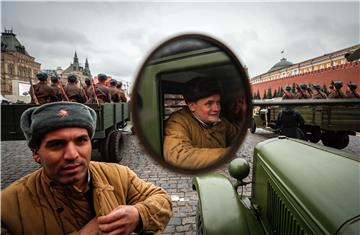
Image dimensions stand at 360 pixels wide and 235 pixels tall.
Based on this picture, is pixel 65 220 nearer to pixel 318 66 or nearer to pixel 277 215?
pixel 277 215

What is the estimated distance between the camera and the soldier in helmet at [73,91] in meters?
7.39

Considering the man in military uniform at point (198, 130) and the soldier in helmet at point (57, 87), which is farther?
the soldier in helmet at point (57, 87)

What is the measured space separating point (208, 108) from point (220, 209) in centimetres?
152

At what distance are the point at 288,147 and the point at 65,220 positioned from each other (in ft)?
6.71

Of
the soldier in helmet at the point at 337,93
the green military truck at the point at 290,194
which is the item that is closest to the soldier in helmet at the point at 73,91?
the green military truck at the point at 290,194

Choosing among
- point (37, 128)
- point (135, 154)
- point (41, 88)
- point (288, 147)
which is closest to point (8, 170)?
point (41, 88)

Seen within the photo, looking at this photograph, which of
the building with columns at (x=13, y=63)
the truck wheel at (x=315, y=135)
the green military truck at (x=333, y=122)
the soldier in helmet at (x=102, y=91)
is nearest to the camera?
the soldier in helmet at (x=102, y=91)

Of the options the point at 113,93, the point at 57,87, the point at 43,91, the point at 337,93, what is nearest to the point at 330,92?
the point at 337,93

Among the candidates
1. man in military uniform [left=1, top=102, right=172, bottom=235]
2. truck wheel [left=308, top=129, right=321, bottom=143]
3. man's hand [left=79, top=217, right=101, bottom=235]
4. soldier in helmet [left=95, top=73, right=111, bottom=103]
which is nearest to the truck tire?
truck wheel [left=308, top=129, right=321, bottom=143]

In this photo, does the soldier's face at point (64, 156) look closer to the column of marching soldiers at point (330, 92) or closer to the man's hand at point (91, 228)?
the man's hand at point (91, 228)

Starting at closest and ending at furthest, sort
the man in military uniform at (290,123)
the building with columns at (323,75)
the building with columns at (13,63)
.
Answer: the man in military uniform at (290,123) → the building with columns at (323,75) → the building with columns at (13,63)

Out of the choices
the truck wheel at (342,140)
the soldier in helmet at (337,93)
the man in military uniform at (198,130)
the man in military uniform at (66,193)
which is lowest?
the truck wheel at (342,140)

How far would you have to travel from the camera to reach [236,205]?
2.17 meters

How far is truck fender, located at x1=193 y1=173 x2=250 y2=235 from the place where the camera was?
1965 mm
